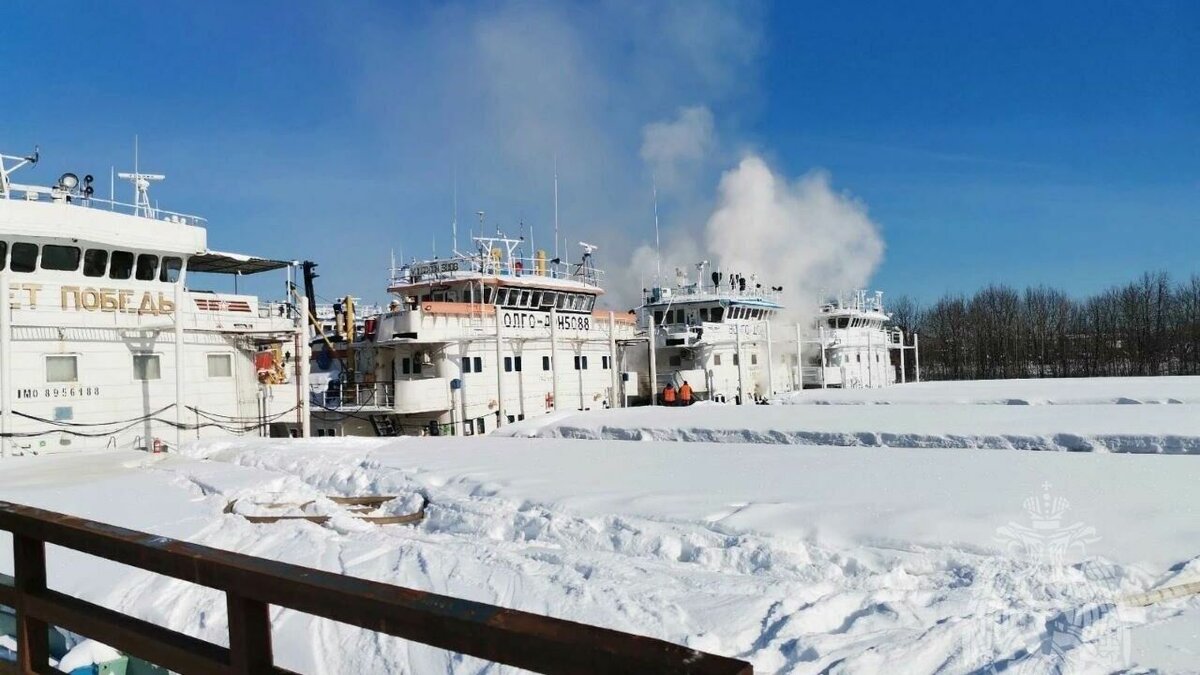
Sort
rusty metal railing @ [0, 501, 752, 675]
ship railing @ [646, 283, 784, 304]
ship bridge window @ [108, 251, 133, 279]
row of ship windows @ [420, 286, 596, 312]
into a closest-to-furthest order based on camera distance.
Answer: rusty metal railing @ [0, 501, 752, 675]
ship bridge window @ [108, 251, 133, 279]
row of ship windows @ [420, 286, 596, 312]
ship railing @ [646, 283, 784, 304]

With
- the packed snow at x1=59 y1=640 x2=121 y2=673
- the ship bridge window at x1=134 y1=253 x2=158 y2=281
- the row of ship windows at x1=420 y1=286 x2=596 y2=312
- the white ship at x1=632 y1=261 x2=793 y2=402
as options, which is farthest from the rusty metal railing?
the white ship at x1=632 y1=261 x2=793 y2=402

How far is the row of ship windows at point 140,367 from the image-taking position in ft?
55.4

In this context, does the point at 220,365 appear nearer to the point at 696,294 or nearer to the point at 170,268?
the point at 170,268

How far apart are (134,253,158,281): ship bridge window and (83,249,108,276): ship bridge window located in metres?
0.74

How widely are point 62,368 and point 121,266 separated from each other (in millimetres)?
2924

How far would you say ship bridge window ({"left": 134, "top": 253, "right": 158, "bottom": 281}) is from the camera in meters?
19.1

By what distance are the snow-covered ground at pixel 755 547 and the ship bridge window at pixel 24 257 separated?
8.26 m

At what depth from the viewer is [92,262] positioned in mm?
18219

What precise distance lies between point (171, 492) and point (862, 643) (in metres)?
8.44

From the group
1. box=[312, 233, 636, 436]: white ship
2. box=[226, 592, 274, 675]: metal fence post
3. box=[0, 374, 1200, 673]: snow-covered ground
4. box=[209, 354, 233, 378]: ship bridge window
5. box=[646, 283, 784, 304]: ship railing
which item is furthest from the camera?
box=[646, 283, 784, 304]: ship railing

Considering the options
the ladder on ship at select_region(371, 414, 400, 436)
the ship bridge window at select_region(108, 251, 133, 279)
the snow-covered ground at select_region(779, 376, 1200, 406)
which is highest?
the ship bridge window at select_region(108, 251, 133, 279)

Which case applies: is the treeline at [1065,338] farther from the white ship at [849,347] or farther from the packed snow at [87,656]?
the packed snow at [87,656]

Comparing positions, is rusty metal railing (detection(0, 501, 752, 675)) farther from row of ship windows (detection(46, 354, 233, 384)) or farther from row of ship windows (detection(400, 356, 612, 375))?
row of ship windows (detection(400, 356, 612, 375))

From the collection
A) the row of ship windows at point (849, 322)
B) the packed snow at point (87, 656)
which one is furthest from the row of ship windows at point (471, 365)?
the row of ship windows at point (849, 322)
